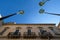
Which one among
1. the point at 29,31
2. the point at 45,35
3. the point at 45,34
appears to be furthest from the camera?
the point at 29,31

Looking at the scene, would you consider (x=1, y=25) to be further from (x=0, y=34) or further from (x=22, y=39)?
(x=22, y=39)

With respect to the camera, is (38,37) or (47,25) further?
(47,25)

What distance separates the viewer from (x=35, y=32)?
2914cm

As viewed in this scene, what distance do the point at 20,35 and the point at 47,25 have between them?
726 centimetres

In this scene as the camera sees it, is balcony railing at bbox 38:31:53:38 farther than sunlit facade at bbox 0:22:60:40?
No

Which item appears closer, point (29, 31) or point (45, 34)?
point (45, 34)

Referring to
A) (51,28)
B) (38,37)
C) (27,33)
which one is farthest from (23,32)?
(51,28)

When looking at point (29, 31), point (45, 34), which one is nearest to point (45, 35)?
point (45, 34)

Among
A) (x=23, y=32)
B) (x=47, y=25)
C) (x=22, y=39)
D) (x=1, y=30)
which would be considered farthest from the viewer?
(x=47, y=25)

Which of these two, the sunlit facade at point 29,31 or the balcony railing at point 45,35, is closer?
the balcony railing at point 45,35

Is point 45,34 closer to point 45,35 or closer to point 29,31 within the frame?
point 45,35

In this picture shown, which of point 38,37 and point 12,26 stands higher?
point 12,26

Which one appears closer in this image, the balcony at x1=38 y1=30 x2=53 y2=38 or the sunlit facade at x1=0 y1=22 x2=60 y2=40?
the balcony at x1=38 y1=30 x2=53 y2=38

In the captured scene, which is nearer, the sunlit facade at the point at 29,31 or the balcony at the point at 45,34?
the balcony at the point at 45,34
